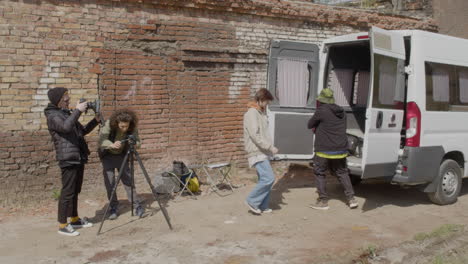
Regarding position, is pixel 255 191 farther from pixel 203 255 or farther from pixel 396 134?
pixel 396 134

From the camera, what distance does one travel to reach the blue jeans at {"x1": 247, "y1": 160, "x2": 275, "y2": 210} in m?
5.90

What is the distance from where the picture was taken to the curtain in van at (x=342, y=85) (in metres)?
7.62

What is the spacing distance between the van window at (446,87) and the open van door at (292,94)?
192 cm

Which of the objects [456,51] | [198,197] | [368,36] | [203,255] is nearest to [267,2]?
[368,36]

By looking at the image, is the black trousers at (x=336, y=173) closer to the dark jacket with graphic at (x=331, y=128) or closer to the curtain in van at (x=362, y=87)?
the dark jacket with graphic at (x=331, y=128)

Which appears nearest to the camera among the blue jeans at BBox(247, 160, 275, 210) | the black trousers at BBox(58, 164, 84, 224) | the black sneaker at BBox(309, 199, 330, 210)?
the black trousers at BBox(58, 164, 84, 224)

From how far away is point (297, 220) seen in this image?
235 inches

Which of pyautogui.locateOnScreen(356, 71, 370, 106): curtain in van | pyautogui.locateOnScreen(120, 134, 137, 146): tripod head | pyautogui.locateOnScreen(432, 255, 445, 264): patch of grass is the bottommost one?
pyautogui.locateOnScreen(432, 255, 445, 264): patch of grass

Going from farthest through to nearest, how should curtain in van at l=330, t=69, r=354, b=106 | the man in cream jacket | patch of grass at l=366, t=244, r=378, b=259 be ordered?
1. curtain in van at l=330, t=69, r=354, b=106
2. the man in cream jacket
3. patch of grass at l=366, t=244, r=378, b=259

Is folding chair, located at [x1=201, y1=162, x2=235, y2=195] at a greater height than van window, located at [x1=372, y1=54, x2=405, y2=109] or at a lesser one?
lesser

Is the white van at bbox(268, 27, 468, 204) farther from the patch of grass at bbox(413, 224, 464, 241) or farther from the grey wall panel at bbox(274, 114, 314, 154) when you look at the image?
the patch of grass at bbox(413, 224, 464, 241)

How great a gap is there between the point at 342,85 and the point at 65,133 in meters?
4.82

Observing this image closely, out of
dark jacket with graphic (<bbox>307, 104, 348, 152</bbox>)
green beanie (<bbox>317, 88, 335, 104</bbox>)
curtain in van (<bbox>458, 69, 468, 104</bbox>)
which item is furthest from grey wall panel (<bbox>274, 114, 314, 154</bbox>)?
curtain in van (<bbox>458, 69, 468, 104</bbox>)

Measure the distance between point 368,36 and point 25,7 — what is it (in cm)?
494
